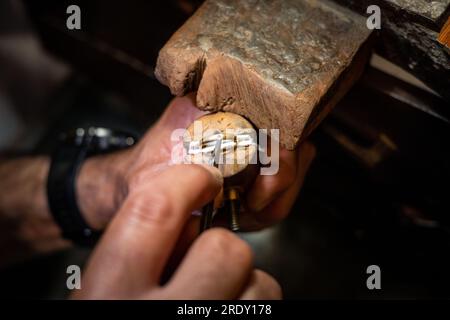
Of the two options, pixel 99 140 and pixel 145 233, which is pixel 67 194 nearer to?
pixel 99 140

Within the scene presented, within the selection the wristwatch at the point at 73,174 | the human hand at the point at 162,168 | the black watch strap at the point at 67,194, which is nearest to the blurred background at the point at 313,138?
the human hand at the point at 162,168

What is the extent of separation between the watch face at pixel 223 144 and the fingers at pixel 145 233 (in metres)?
0.18

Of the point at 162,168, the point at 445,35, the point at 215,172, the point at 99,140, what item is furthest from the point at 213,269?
the point at 99,140

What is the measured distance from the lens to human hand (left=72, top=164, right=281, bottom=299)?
88 cm

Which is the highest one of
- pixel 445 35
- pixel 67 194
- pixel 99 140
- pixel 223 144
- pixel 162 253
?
Result: pixel 445 35

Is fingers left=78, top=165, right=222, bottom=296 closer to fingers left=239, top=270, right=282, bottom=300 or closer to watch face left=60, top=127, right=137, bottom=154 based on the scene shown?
fingers left=239, top=270, right=282, bottom=300

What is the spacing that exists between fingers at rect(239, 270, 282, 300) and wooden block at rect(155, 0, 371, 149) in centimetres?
36

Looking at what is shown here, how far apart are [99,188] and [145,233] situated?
1.10m

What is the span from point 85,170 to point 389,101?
133 centimetres

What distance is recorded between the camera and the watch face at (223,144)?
45.5 inches

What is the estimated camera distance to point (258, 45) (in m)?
1.20

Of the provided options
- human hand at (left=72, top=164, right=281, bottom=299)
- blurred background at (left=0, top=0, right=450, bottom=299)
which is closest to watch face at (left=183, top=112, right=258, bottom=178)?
human hand at (left=72, top=164, right=281, bottom=299)

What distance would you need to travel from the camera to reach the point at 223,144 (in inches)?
45.5
